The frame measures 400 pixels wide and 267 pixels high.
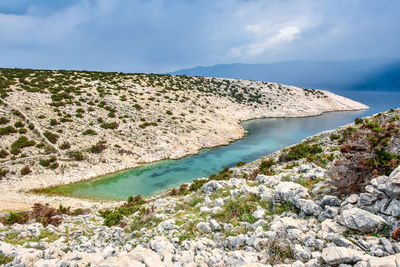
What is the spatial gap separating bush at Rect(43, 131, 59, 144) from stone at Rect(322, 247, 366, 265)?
117 feet

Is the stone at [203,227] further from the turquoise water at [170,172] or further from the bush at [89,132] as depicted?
the bush at [89,132]

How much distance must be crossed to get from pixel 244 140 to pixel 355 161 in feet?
126

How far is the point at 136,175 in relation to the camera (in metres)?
28.1

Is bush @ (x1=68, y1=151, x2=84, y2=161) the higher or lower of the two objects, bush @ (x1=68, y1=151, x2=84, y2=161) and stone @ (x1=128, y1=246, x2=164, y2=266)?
the higher

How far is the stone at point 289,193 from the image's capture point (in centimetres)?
900

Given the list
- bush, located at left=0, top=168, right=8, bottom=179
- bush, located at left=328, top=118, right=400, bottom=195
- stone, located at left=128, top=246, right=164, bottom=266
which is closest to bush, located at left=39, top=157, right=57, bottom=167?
bush, located at left=0, top=168, right=8, bottom=179

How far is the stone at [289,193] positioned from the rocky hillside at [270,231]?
0.14ft

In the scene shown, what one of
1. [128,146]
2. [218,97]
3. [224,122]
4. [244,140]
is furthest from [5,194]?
[218,97]

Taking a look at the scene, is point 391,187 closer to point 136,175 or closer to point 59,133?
point 136,175

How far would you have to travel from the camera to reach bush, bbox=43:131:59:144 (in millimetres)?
30469

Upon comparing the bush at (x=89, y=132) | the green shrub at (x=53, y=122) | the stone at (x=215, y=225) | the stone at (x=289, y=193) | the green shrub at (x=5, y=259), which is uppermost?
the green shrub at (x=53, y=122)

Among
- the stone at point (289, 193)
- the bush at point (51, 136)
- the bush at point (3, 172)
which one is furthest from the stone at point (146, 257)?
the bush at point (51, 136)

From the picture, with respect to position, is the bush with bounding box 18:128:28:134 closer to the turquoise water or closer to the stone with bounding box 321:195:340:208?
the turquoise water

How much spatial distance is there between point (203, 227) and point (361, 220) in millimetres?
5566
